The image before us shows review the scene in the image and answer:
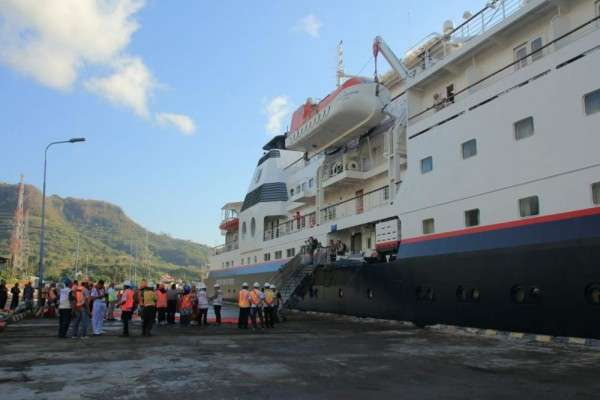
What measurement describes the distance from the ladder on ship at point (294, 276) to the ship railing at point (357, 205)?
87.0 inches

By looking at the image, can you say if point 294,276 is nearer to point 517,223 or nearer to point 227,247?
point 517,223

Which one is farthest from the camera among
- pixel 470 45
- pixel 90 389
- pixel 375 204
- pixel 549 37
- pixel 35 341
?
pixel 375 204

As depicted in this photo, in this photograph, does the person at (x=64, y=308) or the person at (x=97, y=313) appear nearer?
the person at (x=64, y=308)

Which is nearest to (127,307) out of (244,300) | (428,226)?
(244,300)

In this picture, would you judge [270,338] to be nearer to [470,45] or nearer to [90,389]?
[90,389]

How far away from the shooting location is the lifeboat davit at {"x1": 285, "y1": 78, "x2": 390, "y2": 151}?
19.2 m

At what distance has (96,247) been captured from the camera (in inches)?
6575

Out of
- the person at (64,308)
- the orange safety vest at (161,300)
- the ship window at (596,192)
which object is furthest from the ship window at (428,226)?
the person at (64,308)

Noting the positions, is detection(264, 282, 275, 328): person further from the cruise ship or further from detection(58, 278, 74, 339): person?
detection(58, 278, 74, 339): person

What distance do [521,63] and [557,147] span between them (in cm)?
327

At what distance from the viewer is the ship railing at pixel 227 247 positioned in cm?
3466

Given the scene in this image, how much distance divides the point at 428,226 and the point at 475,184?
216 centimetres

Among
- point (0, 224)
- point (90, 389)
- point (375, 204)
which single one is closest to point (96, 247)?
point (0, 224)

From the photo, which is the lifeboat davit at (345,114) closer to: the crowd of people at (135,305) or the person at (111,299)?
the crowd of people at (135,305)
